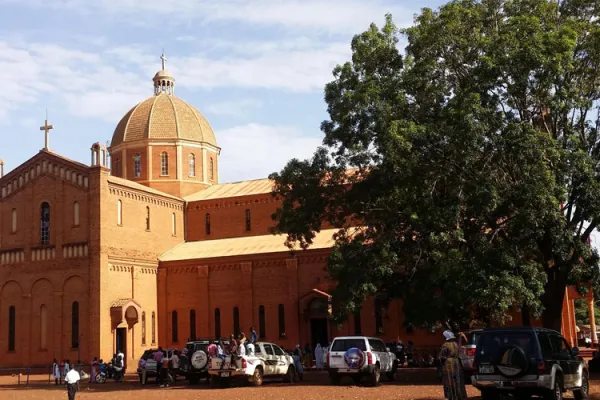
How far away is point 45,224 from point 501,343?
102ft

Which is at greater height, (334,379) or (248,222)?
(248,222)

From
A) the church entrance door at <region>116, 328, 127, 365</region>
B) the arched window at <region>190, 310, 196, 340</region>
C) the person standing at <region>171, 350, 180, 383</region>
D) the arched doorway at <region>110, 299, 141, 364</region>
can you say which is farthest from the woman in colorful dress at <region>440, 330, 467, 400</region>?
the arched window at <region>190, 310, 196, 340</region>

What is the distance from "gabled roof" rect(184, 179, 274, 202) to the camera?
149 feet

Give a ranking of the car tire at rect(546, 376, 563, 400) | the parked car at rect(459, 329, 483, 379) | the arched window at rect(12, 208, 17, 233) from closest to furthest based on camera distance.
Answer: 1. the car tire at rect(546, 376, 563, 400)
2. the parked car at rect(459, 329, 483, 379)
3. the arched window at rect(12, 208, 17, 233)

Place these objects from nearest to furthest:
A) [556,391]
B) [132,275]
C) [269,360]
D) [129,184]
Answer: [556,391] → [269,360] → [132,275] → [129,184]

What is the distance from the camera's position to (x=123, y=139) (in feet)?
159

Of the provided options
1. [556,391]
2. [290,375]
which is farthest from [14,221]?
[556,391]

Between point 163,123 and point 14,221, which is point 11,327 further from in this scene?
point 163,123

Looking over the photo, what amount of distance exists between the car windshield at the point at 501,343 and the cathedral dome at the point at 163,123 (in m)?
35.4

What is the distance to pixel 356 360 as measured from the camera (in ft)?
74.6

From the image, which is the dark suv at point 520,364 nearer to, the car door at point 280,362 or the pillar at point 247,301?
the car door at point 280,362

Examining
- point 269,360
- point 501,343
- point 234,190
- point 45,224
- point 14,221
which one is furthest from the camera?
point 234,190

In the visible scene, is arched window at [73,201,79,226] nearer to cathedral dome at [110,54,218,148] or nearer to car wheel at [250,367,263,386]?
cathedral dome at [110,54,218,148]

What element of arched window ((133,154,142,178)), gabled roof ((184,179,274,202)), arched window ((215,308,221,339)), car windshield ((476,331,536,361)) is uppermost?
arched window ((133,154,142,178))
